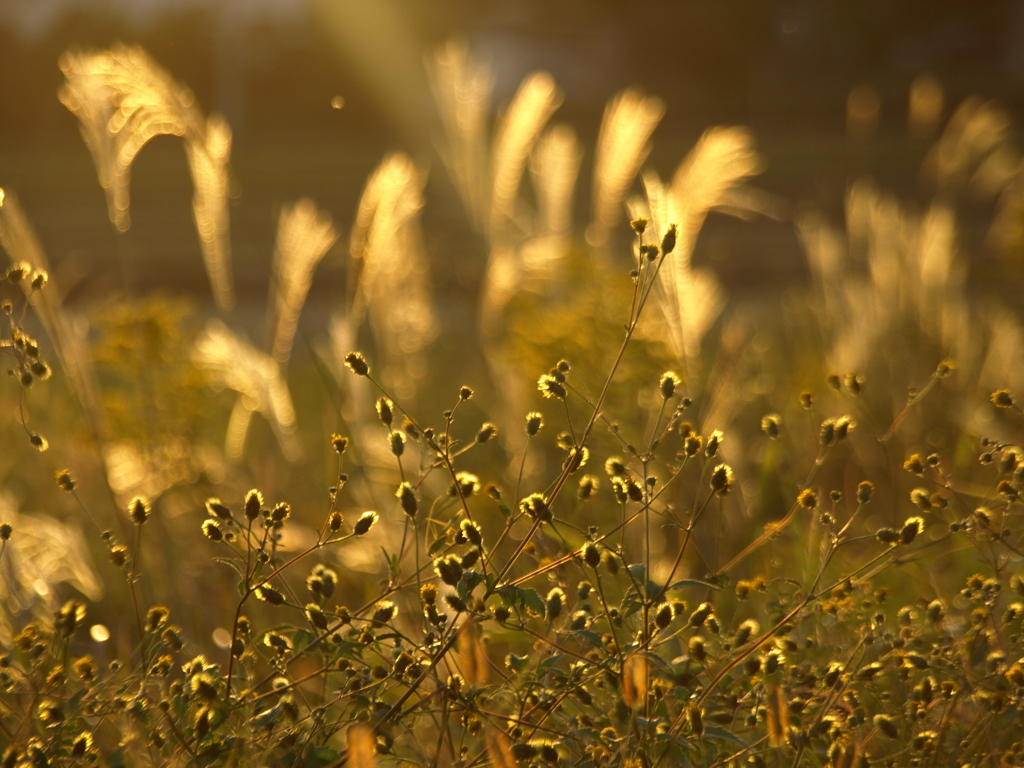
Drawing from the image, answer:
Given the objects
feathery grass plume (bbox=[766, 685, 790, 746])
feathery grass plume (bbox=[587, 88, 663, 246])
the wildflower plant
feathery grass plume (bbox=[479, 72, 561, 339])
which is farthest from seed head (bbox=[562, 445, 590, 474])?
feathery grass plume (bbox=[587, 88, 663, 246])

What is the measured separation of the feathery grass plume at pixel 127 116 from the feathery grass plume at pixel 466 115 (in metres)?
1.20

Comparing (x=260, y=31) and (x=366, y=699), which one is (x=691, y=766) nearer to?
(x=366, y=699)

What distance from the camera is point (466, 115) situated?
3451 mm

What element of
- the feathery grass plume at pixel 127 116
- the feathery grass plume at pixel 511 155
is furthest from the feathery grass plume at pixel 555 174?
the feathery grass plume at pixel 127 116

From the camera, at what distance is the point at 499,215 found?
3.56 m

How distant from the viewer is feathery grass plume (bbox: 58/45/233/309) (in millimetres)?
2281

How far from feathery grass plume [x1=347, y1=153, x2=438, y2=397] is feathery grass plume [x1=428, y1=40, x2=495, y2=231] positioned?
Result: 0.65ft

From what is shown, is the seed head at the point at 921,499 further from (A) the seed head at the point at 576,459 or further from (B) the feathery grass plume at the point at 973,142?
(B) the feathery grass plume at the point at 973,142

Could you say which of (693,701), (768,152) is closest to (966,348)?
(693,701)

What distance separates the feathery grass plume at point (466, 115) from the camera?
346 centimetres

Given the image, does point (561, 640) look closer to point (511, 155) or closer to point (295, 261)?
point (295, 261)

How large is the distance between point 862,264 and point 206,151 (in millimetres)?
4863

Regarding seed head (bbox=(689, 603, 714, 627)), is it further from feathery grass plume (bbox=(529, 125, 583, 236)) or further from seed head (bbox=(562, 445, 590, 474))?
feathery grass plume (bbox=(529, 125, 583, 236))

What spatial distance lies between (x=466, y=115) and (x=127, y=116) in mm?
1350
